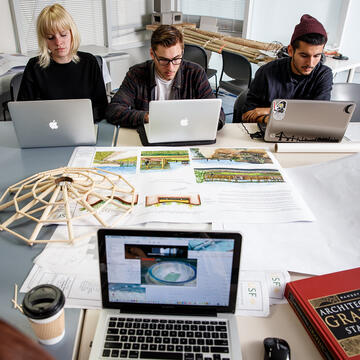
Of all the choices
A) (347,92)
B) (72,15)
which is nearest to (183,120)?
(347,92)

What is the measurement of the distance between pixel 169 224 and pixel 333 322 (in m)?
0.51

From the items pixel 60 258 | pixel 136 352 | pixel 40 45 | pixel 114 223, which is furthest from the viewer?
pixel 40 45

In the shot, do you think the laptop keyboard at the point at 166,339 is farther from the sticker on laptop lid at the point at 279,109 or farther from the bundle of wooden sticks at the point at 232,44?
the bundle of wooden sticks at the point at 232,44

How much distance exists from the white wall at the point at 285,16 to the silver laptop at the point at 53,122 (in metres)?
3.55

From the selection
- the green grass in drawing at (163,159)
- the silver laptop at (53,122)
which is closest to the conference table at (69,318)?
the silver laptop at (53,122)

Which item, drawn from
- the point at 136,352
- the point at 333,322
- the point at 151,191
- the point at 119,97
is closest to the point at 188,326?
the point at 136,352

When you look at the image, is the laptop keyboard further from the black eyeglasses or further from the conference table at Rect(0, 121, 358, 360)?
the black eyeglasses

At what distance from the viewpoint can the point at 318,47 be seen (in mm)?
1808

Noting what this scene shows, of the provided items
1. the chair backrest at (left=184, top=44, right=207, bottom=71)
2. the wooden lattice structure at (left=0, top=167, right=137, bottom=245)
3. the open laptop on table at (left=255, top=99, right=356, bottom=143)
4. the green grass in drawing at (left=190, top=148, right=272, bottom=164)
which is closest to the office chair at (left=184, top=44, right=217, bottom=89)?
the chair backrest at (left=184, top=44, right=207, bottom=71)

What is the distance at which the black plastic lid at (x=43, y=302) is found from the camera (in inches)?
26.8

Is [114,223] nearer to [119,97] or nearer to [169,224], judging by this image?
[169,224]

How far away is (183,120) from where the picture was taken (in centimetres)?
151

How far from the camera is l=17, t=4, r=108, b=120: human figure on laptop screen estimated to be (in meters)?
1.98

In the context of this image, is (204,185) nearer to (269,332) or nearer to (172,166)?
(172,166)
